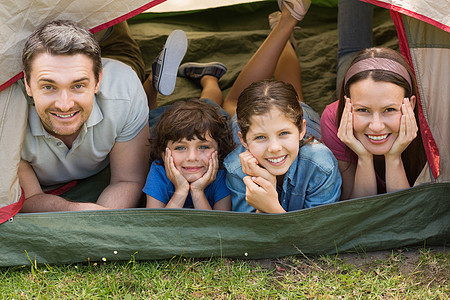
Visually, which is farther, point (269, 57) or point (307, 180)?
point (269, 57)

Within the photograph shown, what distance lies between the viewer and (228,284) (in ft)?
6.75

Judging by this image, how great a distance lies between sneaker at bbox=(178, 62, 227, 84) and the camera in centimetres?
344

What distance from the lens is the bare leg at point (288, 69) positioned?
3184 mm

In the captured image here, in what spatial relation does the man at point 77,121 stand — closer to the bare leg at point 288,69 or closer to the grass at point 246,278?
the grass at point 246,278

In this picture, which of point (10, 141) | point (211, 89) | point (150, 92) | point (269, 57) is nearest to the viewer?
point (10, 141)

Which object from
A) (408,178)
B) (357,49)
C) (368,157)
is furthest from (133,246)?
(357,49)

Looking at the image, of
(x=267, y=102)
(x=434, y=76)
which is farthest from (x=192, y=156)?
(x=434, y=76)

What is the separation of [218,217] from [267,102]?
1.56 ft

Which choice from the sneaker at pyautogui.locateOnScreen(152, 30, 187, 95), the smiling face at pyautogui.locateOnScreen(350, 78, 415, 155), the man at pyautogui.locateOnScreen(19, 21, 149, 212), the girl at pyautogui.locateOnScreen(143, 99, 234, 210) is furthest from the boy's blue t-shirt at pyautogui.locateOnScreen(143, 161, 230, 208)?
the smiling face at pyautogui.locateOnScreen(350, 78, 415, 155)

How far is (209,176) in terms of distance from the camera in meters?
2.30

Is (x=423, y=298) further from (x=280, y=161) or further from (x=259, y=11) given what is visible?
(x=259, y=11)

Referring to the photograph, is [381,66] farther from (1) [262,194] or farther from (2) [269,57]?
(2) [269,57]

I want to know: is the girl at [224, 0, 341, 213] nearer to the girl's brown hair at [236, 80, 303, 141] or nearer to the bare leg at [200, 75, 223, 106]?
the girl's brown hair at [236, 80, 303, 141]

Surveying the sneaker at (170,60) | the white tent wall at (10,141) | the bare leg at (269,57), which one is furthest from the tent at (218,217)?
the bare leg at (269,57)
